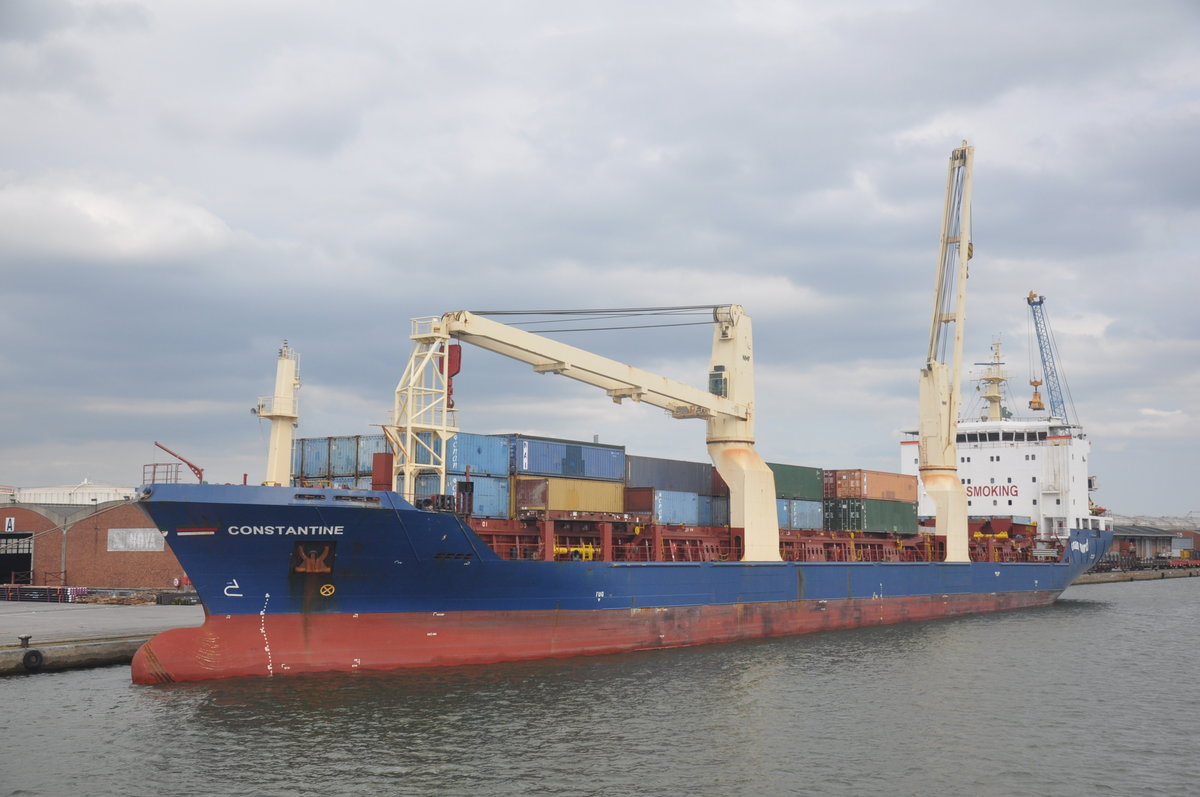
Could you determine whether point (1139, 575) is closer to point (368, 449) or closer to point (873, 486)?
point (873, 486)

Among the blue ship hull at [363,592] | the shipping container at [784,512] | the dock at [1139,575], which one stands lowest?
the dock at [1139,575]

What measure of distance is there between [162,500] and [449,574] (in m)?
7.29

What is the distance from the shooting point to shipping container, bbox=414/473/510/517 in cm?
2856

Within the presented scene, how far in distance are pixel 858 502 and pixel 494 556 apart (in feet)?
67.5

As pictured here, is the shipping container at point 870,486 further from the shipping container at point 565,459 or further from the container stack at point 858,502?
the shipping container at point 565,459

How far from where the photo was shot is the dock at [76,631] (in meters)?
24.9

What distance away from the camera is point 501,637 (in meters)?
26.3

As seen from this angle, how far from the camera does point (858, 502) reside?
4112 centimetres

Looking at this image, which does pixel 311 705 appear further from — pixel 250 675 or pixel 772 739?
pixel 772 739

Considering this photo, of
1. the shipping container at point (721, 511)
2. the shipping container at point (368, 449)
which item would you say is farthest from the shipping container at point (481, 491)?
the shipping container at point (721, 511)

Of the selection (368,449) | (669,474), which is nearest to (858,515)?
(669,474)

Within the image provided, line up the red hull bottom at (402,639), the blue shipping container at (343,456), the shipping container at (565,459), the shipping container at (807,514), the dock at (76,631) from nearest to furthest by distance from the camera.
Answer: the red hull bottom at (402,639)
the dock at (76,631)
the shipping container at (565,459)
the blue shipping container at (343,456)
the shipping container at (807,514)

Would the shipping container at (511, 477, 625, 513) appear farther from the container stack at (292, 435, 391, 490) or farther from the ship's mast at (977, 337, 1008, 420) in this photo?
the ship's mast at (977, 337, 1008, 420)

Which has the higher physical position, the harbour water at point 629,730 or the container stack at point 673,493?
the container stack at point 673,493
